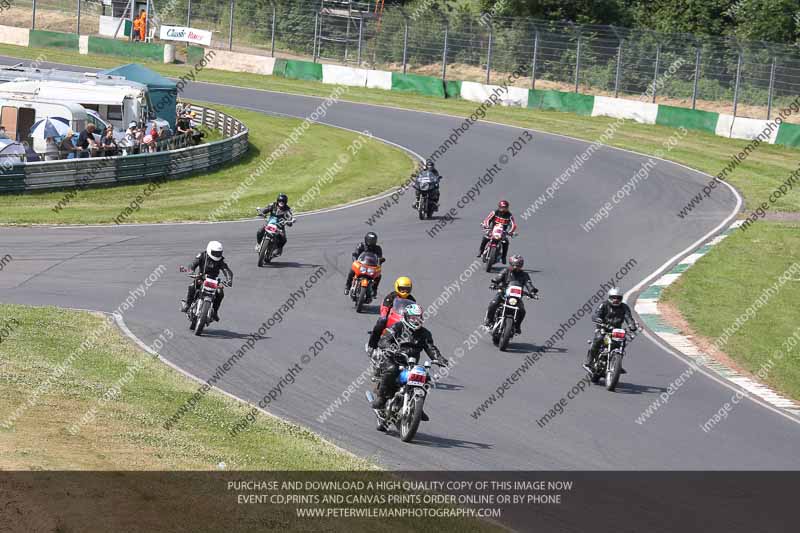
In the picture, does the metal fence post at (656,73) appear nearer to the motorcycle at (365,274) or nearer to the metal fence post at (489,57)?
the metal fence post at (489,57)

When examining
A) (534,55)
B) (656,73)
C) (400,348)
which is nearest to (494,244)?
(400,348)

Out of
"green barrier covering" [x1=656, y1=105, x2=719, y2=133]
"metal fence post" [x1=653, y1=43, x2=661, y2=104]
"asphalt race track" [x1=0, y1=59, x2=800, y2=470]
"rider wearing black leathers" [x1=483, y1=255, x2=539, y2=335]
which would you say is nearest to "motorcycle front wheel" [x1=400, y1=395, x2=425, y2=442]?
"asphalt race track" [x1=0, y1=59, x2=800, y2=470]

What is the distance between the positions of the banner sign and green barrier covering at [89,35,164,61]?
7.50ft

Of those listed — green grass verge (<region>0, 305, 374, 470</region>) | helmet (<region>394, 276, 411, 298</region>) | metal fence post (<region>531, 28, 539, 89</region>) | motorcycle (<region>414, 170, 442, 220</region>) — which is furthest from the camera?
metal fence post (<region>531, 28, 539, 89</region>)

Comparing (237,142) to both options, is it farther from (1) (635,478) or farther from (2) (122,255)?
(1) (635,478)

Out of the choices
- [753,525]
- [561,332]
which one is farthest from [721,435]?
[561,332]

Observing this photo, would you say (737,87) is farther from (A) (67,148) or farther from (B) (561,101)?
(A) (67,148)

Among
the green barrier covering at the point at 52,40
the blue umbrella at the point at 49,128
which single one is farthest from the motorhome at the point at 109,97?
the green barrier covering at the point at 52,40

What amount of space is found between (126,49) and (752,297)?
1950 inches

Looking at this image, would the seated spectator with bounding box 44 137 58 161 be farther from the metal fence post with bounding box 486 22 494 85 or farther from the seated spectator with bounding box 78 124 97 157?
the metal fence post with bounding box 486 22 494 85

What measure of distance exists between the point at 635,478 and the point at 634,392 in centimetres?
474

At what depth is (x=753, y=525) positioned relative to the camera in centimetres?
1200

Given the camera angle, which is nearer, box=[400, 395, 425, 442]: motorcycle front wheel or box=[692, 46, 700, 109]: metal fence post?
box=[400, 395, 425, 442]: motorcycle front wheel

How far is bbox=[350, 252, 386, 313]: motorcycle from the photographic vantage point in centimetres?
2197
